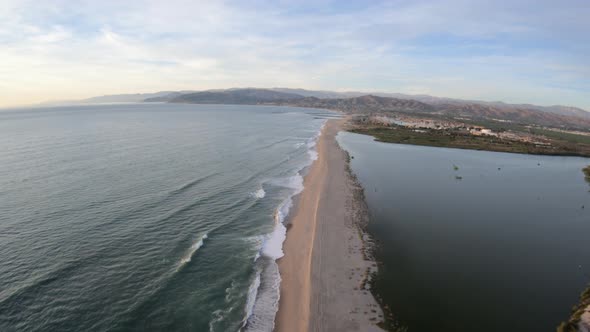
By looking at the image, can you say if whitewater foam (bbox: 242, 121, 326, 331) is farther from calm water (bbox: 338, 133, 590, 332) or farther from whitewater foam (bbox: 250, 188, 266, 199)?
calm water (bbox: 338, 133, 590, 332)

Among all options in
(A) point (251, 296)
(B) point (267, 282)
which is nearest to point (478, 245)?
(B) point (267, 282)

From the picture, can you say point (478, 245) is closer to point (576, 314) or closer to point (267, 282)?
point (576, 314)

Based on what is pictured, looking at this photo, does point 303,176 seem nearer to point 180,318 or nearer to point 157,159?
point 157,159

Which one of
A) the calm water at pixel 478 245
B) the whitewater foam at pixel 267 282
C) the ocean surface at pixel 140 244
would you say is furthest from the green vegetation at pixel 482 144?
the whitewater foam at pixel 267 282

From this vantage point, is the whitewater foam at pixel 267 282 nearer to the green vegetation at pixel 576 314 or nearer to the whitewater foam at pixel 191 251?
the whitewater foam at pixel 191 251

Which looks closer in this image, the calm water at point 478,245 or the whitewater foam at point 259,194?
the calm water at point 478,245

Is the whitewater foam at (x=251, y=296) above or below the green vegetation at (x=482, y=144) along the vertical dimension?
below
